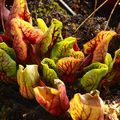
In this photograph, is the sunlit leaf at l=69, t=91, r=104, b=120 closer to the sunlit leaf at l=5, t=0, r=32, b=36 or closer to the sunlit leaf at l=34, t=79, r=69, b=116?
the sunlit leaf at l=34, t=79, r=69, b=116

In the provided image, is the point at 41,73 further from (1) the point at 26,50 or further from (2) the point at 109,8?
(2) the point at 109,8

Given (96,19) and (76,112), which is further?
(96,19)

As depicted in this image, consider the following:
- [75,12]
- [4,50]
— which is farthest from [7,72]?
[75,12]

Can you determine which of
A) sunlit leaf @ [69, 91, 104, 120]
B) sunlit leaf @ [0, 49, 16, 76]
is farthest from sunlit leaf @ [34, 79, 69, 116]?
sunlit leaf @ [0, 49, 16, 76]

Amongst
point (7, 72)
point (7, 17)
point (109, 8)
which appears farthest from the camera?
point (109, 8)

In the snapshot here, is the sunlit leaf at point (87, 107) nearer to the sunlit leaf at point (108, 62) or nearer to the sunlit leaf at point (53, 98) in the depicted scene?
the sunlit leaf at point (53, 98)

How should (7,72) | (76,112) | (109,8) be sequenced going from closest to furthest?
1. (76,112)
2. (7,72)
3. (109,8)

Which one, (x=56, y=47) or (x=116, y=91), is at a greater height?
(x=56, y=47)
